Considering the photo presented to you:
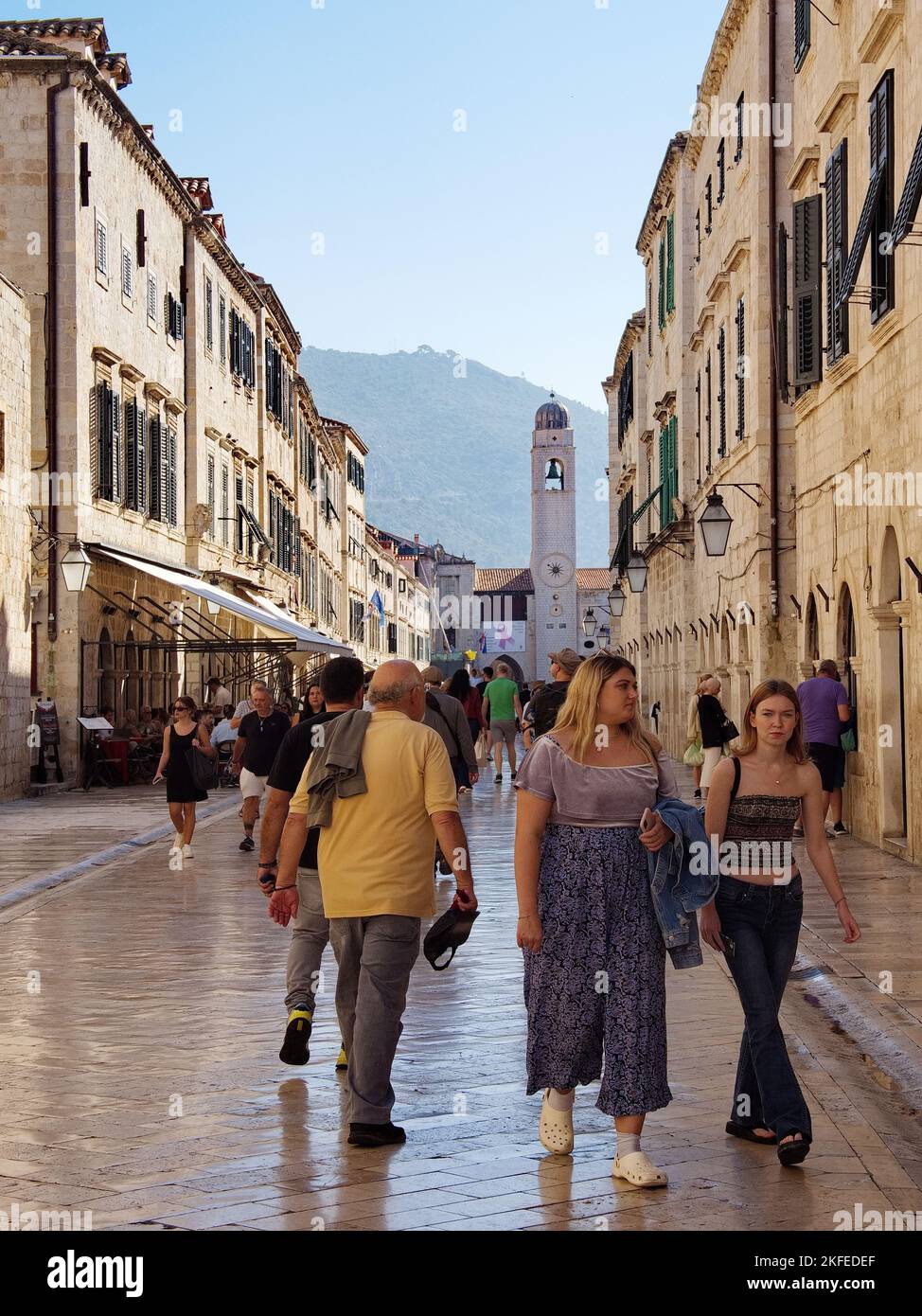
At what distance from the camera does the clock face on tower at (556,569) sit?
119250 millimetres

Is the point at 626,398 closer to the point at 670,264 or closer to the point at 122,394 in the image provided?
the point at 670,264

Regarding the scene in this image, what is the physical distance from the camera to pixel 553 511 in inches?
4633

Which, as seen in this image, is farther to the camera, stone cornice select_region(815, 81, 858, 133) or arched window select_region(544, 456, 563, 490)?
arched window select_region(544, 456, 563, 490)

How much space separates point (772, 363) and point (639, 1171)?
20.0 m

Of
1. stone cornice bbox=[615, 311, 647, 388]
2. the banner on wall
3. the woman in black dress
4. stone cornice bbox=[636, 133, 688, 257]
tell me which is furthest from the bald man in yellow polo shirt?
the banner on wall

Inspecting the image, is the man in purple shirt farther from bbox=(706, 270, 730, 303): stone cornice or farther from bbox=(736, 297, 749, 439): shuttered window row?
bbox=(706, 270, 730, 303): stone cornice

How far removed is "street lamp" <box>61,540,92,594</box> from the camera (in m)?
25.6

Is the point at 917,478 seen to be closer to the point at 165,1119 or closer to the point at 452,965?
the point at 452,965

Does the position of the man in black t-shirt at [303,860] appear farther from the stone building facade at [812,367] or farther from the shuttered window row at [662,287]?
the shuttered window row at [662,287]

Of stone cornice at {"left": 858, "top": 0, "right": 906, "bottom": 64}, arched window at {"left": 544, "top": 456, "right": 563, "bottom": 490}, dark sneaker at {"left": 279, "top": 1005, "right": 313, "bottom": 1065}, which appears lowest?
dark sneaker at {"left": 279, "top": 1005, "right": 313, "bottom": 1065}

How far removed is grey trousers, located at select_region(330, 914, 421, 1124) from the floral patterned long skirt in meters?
0.65

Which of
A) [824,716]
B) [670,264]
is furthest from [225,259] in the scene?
[824,716]

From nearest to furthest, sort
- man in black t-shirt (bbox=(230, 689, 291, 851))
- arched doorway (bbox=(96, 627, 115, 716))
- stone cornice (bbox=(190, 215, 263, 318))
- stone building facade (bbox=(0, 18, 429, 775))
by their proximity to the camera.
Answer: man in black t-shirt (bbox=(230, 689, 291, 851)) → stone building facade (bbox=(0, 18, 429, 775)) → arched doorway (bbox=(96, 627, 115, 716)) → stone cornice (bbox=(190, 215, 263, 318))
